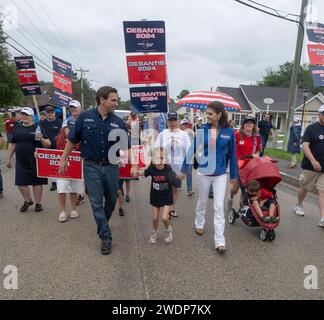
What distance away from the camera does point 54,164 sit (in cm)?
525

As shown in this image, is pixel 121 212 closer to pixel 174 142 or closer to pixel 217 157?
pixel 174 142

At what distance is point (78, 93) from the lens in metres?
59.9

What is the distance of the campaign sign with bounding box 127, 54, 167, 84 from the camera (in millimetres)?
5586

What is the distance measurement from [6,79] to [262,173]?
1207 inches

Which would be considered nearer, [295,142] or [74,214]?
[74,214]

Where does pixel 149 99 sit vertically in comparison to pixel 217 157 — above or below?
above

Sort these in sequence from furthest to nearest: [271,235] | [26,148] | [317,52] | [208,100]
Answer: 1. [208,100]
2. [317,52]
3. [26,148]
4. [271,235]


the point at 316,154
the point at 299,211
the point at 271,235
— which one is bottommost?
the point at 299,211

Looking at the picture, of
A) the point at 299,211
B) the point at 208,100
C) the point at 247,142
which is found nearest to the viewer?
the point at 247,142

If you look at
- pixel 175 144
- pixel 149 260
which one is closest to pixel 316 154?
pixel 175 144

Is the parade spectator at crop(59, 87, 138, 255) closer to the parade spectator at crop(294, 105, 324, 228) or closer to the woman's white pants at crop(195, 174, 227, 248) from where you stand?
the woman's white pants at crop(195, 174, 227, 248)

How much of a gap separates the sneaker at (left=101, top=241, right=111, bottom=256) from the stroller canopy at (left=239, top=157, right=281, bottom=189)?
2.47 meters
